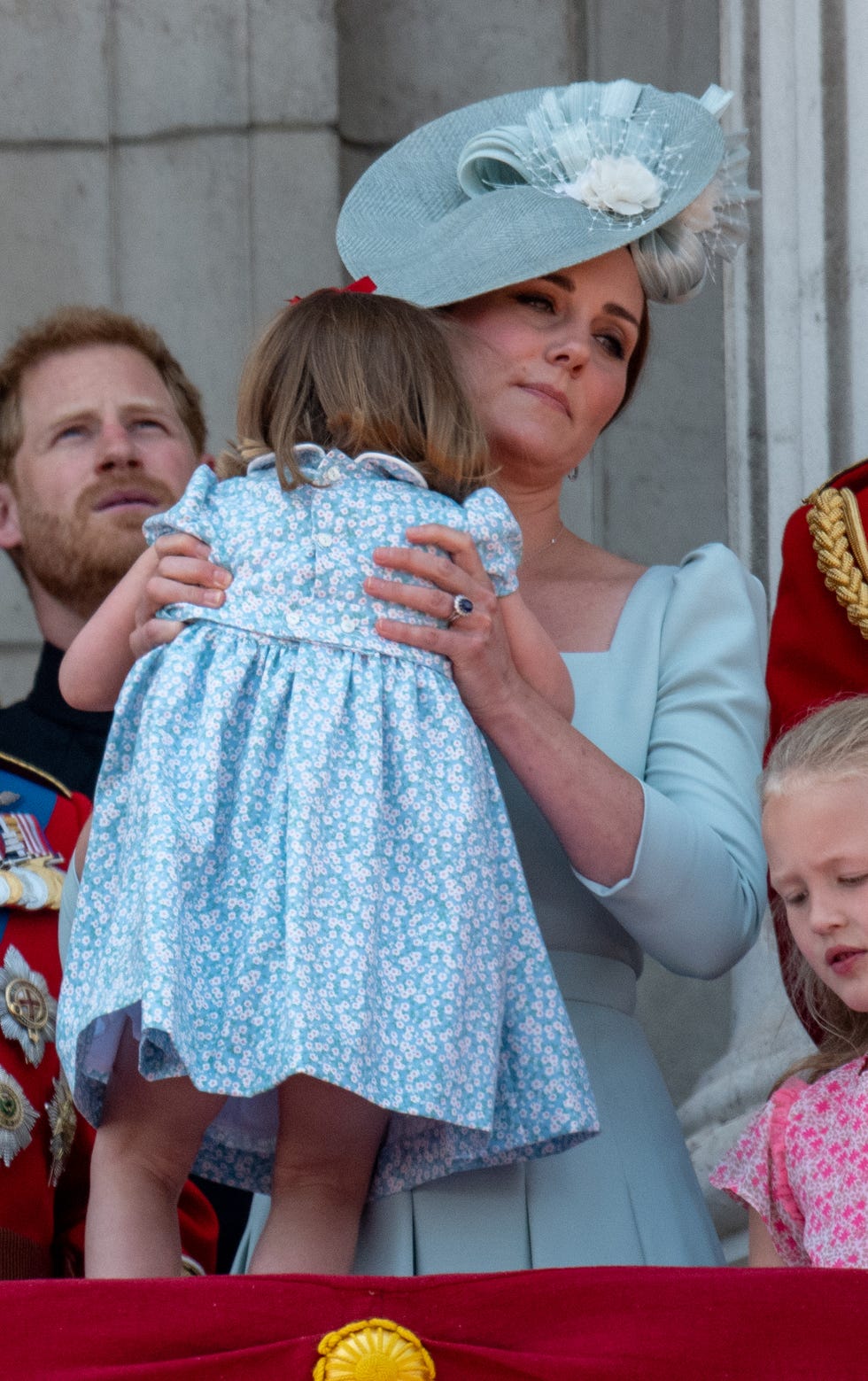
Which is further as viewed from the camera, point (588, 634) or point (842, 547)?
point (588, 634)

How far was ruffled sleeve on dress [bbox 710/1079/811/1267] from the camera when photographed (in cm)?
213

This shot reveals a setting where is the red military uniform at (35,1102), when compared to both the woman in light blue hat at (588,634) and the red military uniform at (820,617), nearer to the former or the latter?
the woman in light blue hat at (588,634)

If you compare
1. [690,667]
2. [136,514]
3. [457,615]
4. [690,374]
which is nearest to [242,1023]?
[457,615]

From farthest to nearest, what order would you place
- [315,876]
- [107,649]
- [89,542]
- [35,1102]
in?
[89,542] → [35,1102] → [107,649] → [315,876]

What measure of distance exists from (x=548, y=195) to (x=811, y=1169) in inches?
44.8

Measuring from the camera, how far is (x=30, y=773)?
2.84 meters

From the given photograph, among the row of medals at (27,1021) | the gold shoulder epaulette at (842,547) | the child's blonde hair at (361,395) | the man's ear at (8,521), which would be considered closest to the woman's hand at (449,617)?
the child's blonde hair at (361,395)

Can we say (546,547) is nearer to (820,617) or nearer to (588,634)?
(588,634)

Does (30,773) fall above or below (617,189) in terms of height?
below

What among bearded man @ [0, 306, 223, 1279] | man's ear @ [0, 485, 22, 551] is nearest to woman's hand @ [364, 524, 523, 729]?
bearded man @ [0, 306, 223, 1279]

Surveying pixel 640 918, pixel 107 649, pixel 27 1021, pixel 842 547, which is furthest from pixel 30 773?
pixel 842 547

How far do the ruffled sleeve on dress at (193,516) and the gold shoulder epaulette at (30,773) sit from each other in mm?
625

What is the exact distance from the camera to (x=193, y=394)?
3850 mm

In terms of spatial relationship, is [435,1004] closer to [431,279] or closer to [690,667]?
[690,667]
